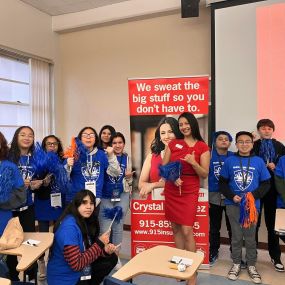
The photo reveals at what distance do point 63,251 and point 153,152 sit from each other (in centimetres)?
153

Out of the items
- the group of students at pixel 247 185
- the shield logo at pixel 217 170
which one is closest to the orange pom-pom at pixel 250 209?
the group of students at pixel 247 185

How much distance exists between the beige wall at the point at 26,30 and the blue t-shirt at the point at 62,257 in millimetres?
3308

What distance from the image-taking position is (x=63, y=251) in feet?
6.79

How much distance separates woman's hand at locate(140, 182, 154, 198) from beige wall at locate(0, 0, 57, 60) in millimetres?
2850

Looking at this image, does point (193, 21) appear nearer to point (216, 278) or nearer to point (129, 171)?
point (129, 171)

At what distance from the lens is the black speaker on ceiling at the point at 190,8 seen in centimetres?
409

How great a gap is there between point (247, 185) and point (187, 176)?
0.60 metres

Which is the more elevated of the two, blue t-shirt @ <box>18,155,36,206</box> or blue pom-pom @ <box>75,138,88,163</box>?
blue pom-pom @ <box>75,138,88,163</box>

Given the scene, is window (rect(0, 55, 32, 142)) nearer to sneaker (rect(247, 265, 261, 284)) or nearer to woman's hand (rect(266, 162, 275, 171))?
woman's hand (rect(266, 162, 275, 171))

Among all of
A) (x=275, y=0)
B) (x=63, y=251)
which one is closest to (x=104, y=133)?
(x=63, y=251)

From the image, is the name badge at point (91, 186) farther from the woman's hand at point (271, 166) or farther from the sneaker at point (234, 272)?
the woman's hand at point (271, 166)

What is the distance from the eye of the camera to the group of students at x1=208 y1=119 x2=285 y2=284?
3.09 metres

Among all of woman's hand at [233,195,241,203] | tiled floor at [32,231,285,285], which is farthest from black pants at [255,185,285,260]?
woman's hand at [233,195,241,203]

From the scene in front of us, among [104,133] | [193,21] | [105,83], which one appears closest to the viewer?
[104,133]
